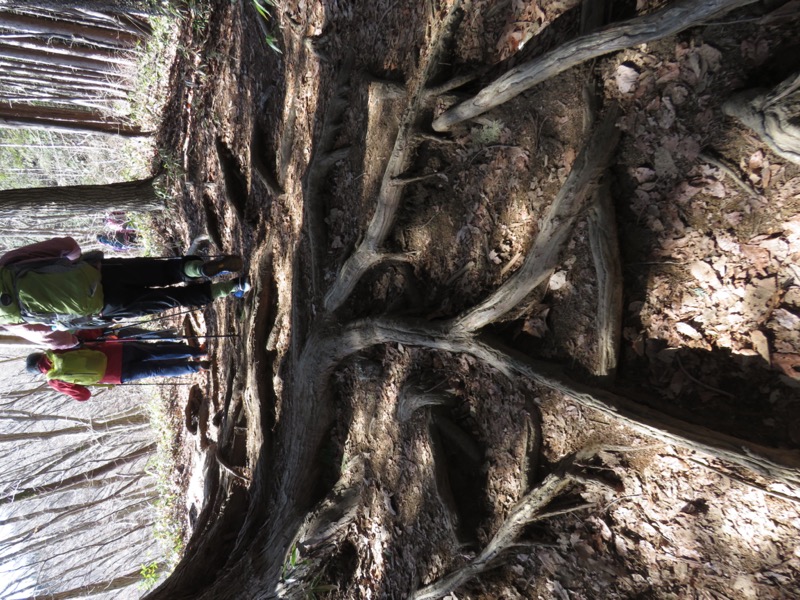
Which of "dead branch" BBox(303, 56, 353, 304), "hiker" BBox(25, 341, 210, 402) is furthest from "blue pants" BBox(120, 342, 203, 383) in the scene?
"dead branch" BBox(303, 56, 353, 304)

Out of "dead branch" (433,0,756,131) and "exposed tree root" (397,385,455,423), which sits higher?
"dead branch" (433,0,756,131)

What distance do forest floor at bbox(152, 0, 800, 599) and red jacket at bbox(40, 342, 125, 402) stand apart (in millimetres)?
1191

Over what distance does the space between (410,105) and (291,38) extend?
2241mm

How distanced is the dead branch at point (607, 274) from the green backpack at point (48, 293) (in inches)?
Answer: 143

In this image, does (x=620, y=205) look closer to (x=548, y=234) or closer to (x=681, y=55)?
(x=548, y=234)

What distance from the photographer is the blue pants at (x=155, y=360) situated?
4.32 metres

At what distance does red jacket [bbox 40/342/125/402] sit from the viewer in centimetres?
389

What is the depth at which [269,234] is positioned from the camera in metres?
4.92

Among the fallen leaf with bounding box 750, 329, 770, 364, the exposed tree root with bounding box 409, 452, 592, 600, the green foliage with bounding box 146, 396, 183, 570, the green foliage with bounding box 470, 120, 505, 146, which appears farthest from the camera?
the green foliage with bounding box 146, 396, 183, 570

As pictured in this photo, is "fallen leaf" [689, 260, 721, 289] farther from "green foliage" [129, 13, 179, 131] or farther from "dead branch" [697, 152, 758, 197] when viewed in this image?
"green foliage" [129, 13, 179, 131]

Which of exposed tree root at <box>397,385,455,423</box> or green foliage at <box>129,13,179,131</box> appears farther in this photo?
green foliage at <box>129,13,179,131</box>

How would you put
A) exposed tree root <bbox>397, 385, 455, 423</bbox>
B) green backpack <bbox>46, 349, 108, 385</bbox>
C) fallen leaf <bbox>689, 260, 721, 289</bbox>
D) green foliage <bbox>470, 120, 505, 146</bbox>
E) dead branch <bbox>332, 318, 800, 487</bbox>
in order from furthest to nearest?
green backpack <bbox>46, 349, 108, 385</bbox> → exposed tree root <bbox>397, 385, 455, 423</bbox> → green foliage <bbox>470, 120, 505, 146</bbox> → fallen leaf <bbox>689, 260, 721, 289</bbox> → dead branch <bbox>332, 318, 800, 487</bbox>

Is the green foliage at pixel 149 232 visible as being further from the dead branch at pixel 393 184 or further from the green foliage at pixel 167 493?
the dead branch at pixel 393 184

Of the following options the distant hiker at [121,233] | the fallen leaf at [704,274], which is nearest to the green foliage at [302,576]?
the fallen leaf at [704,274]
